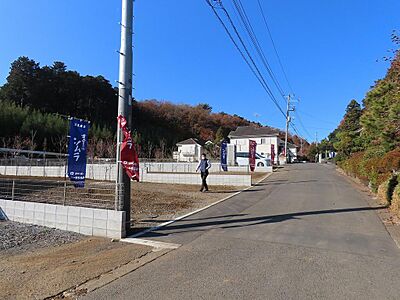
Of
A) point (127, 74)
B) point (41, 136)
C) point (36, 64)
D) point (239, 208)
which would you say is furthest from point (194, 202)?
point (36, 64)

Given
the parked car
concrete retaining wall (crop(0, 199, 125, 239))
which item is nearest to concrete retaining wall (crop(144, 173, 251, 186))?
concrete retaining wall (crop(0, 199, 125, 239))

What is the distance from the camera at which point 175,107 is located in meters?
96.6

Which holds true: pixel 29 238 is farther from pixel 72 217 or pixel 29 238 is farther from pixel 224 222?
pixel 224 222

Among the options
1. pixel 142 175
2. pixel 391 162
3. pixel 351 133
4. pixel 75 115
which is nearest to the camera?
pixel 391 162

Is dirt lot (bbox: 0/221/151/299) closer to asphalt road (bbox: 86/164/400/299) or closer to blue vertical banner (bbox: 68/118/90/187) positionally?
asphalt road (bbox: 86/164/400/299)

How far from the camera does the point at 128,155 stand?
278 inches

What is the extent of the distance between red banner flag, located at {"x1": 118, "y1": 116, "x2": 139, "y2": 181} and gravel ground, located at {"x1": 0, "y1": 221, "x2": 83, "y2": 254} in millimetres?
1658

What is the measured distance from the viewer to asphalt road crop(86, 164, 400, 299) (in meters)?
3.91

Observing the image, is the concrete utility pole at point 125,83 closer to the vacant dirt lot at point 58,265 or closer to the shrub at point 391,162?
the vacant dirt lot at point 58,265

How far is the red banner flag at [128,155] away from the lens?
23.0ft

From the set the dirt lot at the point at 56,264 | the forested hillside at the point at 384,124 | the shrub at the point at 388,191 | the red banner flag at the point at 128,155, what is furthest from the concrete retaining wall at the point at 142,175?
the dirt lot at the point at 56,264

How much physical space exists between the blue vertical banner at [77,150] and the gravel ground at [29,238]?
133 centimetres

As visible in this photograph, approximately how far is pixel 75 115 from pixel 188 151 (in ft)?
78.1

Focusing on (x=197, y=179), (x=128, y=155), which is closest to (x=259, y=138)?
(x=197, y=179)
